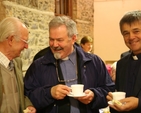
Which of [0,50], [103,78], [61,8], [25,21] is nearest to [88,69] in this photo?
[103,78]

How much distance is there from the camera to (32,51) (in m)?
4.41

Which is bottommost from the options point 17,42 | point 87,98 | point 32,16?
point 87,98

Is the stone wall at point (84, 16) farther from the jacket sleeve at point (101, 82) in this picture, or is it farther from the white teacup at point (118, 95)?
the white teacup at point (118, 95)

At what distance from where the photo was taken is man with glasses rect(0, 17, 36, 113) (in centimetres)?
195

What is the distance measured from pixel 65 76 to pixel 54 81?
0.12 m

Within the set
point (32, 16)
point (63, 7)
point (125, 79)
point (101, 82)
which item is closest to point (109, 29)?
point (63, 7)

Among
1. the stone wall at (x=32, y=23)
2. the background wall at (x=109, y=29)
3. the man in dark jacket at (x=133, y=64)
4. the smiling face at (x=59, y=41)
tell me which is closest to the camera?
the man in dark jacket at (x=133, y=64)

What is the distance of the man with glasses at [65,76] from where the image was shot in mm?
2120

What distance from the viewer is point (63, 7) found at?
617 centimetres

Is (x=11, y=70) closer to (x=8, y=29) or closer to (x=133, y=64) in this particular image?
(x=8, y=29)

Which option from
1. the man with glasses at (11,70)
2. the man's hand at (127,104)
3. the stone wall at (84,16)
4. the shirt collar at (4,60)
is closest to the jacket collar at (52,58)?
the man with glasses at (11,70)

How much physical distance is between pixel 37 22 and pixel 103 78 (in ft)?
8.58

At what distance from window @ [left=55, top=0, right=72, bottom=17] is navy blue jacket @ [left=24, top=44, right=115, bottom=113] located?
360cm

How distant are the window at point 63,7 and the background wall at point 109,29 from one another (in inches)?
121
